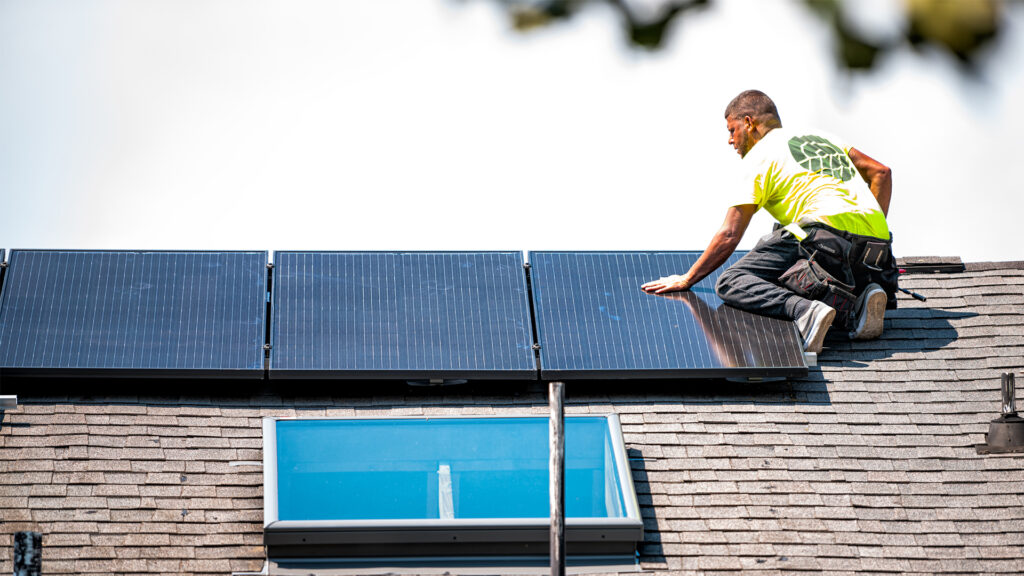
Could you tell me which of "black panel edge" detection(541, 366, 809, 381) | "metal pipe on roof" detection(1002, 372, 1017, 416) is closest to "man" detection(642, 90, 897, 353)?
"black panel edge" detection(541, 366, 809, 381)

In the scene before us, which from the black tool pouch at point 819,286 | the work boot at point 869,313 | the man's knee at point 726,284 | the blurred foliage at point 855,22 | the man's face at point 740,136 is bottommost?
the blurred foliage at point 855,22

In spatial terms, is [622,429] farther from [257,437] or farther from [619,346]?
[257,437]

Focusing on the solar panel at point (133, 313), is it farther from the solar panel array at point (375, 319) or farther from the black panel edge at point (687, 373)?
the black panel edge at point (687, 373)

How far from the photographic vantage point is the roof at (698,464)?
6.82 meters

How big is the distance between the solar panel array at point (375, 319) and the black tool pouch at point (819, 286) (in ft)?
1.16

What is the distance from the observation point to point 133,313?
29.0 ft

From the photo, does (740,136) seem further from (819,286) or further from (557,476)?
(557,476)

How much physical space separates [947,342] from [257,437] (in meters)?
5.12

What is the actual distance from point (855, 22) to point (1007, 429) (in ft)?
19.5

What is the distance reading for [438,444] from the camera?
7641 millimetres

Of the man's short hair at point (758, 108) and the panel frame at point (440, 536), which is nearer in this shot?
the panel frame at point (440, 536)

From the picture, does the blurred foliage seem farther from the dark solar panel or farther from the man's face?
the man's face

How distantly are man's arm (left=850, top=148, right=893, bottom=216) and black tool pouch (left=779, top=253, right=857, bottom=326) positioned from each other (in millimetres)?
999

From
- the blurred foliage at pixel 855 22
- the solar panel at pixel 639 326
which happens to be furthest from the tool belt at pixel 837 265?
the blurred foliage at pixel 855 22
